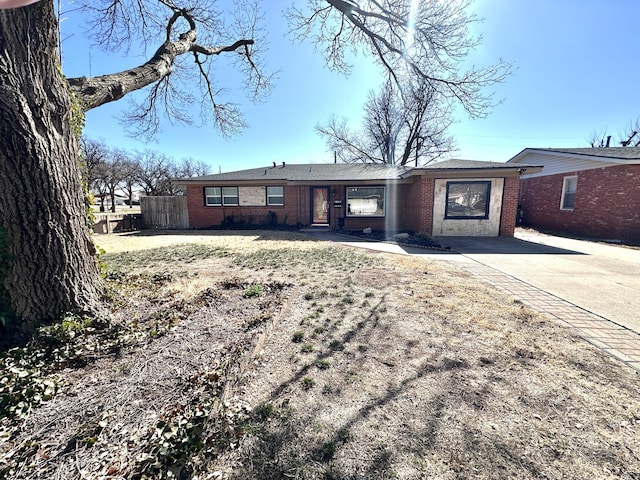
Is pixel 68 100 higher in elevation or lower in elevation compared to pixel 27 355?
higher

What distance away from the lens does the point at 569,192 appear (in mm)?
12062

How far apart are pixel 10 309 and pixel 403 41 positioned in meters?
8.62

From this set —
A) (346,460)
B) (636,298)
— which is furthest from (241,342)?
(636,298)

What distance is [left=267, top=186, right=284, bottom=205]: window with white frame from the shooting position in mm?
13625

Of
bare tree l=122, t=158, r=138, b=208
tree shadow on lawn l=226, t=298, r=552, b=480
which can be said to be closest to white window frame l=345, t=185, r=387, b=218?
tree shadow on lawn l=226, t=298, r=552, b=480

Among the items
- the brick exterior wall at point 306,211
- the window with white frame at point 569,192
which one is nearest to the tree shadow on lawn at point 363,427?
the brick exterior wall at point 306,211

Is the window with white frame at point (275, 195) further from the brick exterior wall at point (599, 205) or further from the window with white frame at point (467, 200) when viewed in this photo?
the brick exterior wall at point (599, 205)

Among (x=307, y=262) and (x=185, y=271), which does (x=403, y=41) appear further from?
(x=185, y=271)

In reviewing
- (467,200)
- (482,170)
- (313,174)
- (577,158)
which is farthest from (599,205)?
(313,174)

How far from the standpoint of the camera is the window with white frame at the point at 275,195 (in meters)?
13.6

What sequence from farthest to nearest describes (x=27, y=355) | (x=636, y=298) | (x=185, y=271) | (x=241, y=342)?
1. (x=185, y=271)
2. (x=636, y=298)
3. (x=241, y=342)
4. (x=27, y=355)

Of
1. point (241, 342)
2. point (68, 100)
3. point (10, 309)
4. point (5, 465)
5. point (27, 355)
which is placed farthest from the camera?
point (68, 100)

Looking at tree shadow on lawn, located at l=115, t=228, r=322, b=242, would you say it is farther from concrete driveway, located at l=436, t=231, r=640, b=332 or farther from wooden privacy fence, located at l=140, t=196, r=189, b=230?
concrete driveway, located at l=436, t=231, r=640, b=332

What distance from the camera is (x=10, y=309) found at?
7.95 feet
